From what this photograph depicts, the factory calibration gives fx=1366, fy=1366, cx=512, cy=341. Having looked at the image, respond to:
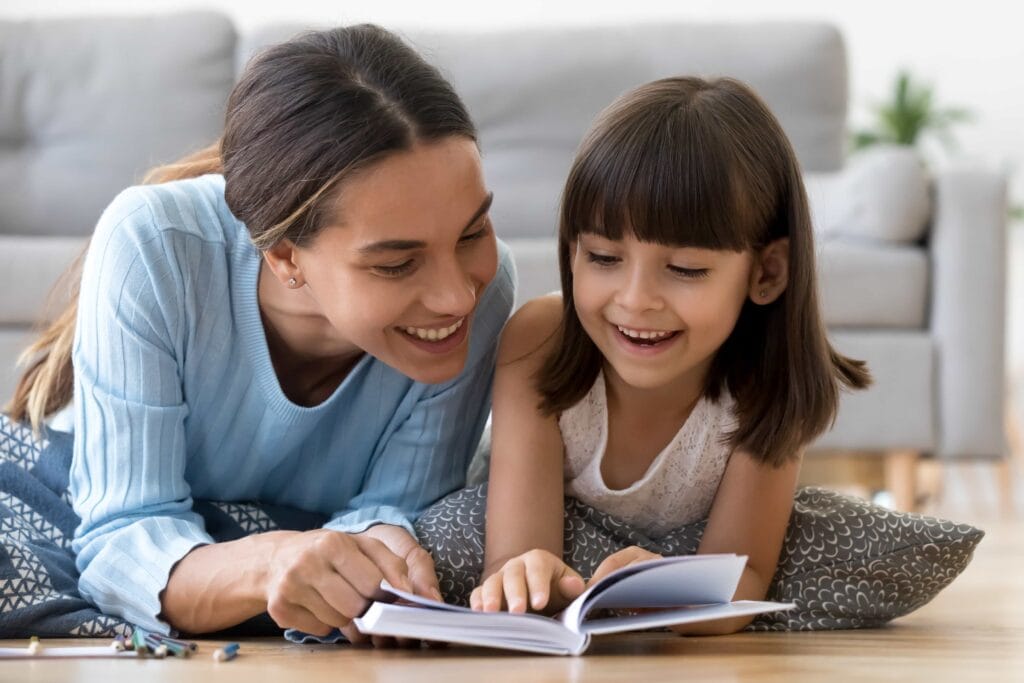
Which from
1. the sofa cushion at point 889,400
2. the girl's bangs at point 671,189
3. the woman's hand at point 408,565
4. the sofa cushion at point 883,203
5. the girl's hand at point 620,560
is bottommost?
the sofa cushion at point 889,400

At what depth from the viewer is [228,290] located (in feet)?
5.15

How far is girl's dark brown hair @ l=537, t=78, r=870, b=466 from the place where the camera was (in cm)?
141

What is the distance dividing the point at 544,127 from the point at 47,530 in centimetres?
231

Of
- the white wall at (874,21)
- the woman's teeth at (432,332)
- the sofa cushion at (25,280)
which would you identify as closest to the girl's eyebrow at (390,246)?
the woman's teeth at (432,332)

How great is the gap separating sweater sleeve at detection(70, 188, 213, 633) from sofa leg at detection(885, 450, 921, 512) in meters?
2.00

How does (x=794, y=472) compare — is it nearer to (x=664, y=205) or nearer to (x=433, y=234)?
(x=664, y=205)

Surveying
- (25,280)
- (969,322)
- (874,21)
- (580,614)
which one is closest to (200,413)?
(580,614)

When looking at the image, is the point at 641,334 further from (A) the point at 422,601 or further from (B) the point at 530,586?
(A) the point at 422,601

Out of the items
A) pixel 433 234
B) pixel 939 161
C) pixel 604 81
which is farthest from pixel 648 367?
pixel 939 161

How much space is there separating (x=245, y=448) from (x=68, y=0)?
4.43 m

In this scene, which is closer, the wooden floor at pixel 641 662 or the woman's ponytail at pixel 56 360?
the wooden floor at pixel 641 662

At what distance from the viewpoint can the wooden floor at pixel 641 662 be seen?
41.3 inches

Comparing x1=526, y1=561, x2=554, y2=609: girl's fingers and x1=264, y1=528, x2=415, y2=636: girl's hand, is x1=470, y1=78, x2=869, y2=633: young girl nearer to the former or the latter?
x1=526, y1=561, x2=554, y2=609: girl's fingers

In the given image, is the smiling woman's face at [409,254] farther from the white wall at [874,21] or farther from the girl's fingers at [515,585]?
the white wall at [874,21]
